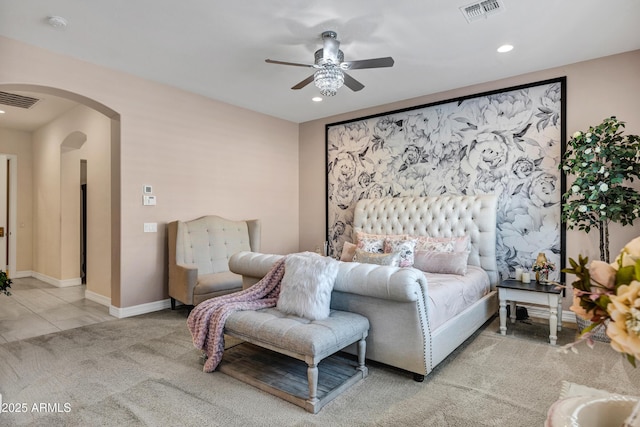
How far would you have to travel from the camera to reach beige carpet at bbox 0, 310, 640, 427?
7.02ft

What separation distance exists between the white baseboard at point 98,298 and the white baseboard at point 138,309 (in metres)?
0.57

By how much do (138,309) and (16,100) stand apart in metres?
3.70

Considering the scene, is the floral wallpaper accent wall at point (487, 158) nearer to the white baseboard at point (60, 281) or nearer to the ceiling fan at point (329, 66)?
the ceiling fan at point (329, 66)

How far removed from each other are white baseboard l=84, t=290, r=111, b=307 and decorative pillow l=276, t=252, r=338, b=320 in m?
3.30

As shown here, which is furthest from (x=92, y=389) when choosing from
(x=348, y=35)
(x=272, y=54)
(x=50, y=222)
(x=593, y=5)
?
(x=50, y=222)

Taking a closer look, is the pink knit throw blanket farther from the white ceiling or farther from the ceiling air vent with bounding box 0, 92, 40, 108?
the ceiling air vent with bounding box 0, 92, 40, 108

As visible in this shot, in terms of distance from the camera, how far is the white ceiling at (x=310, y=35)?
2.85 meters

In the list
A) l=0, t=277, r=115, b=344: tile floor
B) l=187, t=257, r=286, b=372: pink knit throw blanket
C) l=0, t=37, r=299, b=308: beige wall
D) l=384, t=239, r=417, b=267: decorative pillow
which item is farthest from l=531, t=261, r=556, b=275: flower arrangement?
l=0, t=277, r=115, b=344: tile floor

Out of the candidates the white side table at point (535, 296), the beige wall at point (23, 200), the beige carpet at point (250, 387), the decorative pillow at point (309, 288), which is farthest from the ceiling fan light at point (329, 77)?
the beige wall at point (23, 200)

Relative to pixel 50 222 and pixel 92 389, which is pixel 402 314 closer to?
pixel 92 389

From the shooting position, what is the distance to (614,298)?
0.70 metres

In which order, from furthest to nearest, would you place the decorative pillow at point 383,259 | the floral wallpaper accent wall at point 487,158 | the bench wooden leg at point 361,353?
1. the floral wallpaper accent wall at point 487,158
2. the decorative pillow at point 383,259
3. the bench wooden leg at point 361,353

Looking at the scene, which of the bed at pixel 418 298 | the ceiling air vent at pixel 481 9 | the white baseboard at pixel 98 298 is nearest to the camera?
the bed at pixel 418 298

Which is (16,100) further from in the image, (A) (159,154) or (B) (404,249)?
(B) (404,249)
